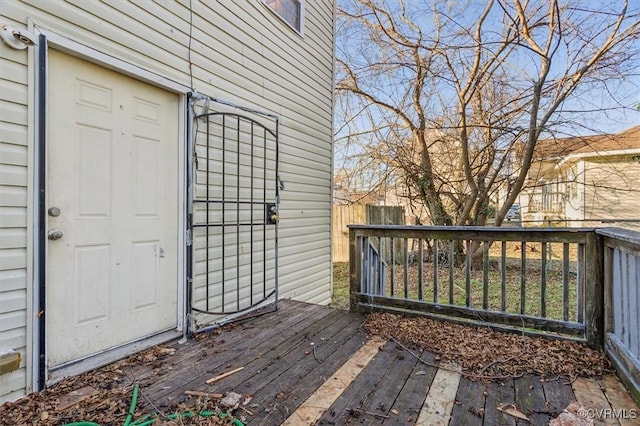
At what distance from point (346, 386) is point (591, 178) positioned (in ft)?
36.4

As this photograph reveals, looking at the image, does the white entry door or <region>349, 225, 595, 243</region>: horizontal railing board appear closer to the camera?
the white entry door

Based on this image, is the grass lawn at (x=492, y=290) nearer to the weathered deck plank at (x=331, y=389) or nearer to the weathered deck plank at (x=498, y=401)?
the weathered deck plank at (x=331, y=389)

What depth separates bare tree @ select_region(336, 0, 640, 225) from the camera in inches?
207

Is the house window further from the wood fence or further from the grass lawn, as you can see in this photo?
the wood fence

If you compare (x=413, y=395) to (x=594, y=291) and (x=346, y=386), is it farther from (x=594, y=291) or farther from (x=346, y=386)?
(x=594, y=291)

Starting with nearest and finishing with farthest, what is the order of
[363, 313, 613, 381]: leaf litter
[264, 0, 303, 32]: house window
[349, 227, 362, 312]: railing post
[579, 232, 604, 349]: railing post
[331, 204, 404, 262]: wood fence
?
1. [363, 313, 613, 381]: leaf litter
2. [579, 232, 604, 349]: railing post
3. [349, 227, 362, 312]: railing post
4. [264, 0, 303, 32]: house window
5. [331, 204, 404, 262]: wood fence

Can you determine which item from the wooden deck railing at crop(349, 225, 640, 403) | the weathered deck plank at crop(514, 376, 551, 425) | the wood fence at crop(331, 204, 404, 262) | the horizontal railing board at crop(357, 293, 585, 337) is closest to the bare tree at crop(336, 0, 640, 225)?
the wood fence at crop(331, 204, 404, 262)

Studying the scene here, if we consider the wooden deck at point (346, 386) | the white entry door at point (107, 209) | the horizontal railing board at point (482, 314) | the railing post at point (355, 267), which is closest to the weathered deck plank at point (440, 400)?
the wooden deck at point (346, 386)

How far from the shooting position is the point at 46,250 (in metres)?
2.04

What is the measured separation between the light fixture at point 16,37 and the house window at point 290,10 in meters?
2.58

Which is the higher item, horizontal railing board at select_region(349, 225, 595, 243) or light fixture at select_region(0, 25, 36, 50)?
light fixture at select_region(0, 25, 36, 50)

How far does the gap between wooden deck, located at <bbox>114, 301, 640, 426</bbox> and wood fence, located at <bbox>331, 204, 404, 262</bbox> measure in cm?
568

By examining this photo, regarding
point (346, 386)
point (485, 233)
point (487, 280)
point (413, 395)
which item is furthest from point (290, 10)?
point (413, 395)

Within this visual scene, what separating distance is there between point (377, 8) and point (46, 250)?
655cm
